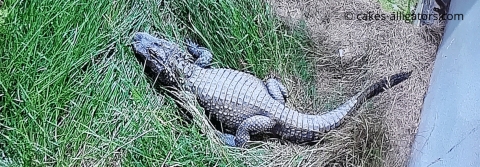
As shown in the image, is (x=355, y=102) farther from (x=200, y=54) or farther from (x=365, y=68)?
(x=200, y=54)

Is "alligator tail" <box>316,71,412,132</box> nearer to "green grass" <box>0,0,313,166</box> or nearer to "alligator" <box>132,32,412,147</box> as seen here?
"alligator" <box>132,32,412,147</box>

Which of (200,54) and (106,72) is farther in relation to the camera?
(200,54)

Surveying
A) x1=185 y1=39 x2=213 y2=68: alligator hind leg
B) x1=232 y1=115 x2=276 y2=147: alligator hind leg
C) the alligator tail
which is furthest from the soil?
x1=185 y1=39 x2=213 y2=68: alligator hind leg

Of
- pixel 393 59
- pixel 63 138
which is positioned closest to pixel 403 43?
pixel 393 59

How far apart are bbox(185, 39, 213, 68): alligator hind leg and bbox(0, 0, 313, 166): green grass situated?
4 centimetres

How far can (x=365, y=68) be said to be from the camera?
2.80m

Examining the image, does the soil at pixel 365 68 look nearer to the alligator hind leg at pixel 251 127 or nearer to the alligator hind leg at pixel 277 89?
the alligator hind leg at pixel 277 89

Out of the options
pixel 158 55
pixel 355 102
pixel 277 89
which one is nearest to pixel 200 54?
pixel 158 55

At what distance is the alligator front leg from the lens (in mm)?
2512

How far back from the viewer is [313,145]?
2.55 m

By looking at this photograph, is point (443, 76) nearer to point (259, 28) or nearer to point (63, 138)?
point (259, 28)

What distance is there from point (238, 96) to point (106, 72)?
1.78 ft

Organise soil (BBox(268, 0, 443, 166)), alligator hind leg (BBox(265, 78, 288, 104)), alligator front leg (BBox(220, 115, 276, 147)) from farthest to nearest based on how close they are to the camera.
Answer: alligator hind leg (BBox(265, 78, 288, 104)) < alligator front leg (BBox(220, 115, 276, 147)) < soil (BBox(268, 0, 443, 166))

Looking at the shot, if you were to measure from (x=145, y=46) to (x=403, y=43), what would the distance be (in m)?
1.20
